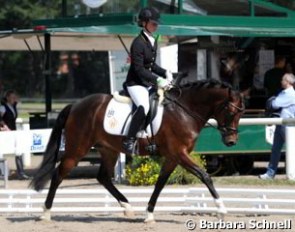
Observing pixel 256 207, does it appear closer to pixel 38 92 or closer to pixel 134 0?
pixel 134 0

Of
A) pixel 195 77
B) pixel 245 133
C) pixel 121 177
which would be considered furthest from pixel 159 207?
pixel 195 77

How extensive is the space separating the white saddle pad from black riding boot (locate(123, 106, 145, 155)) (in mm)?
106

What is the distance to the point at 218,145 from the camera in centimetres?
1719

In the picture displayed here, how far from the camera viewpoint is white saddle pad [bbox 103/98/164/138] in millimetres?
11328

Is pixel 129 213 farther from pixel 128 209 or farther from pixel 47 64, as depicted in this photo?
pixel 47 64

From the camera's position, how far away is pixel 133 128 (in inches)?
443

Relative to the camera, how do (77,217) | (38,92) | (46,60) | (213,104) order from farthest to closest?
1. (38,92)
2. (46,60)
3. (77,217)
4. (213,104)

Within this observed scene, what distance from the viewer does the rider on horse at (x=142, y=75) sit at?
11156 millimetres

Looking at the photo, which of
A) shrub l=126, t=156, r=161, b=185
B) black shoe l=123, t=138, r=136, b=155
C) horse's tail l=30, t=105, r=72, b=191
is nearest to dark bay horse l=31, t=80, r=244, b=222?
horse's tail l=30, t=105, r=72, b=191

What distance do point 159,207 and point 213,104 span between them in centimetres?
186

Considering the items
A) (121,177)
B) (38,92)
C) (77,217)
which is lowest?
(38,92)

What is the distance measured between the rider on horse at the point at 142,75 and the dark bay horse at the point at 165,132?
235 millimetres

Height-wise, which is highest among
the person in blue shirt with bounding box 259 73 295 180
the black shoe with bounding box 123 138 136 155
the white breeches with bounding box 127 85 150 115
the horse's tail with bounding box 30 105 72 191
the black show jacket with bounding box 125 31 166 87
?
the black show jacket with bounding box 125 31 166 87

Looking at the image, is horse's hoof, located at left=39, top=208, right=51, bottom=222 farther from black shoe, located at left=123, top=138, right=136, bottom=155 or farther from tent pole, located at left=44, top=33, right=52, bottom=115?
tent pole, located at left=44, top=33, right=52, bottom=115
